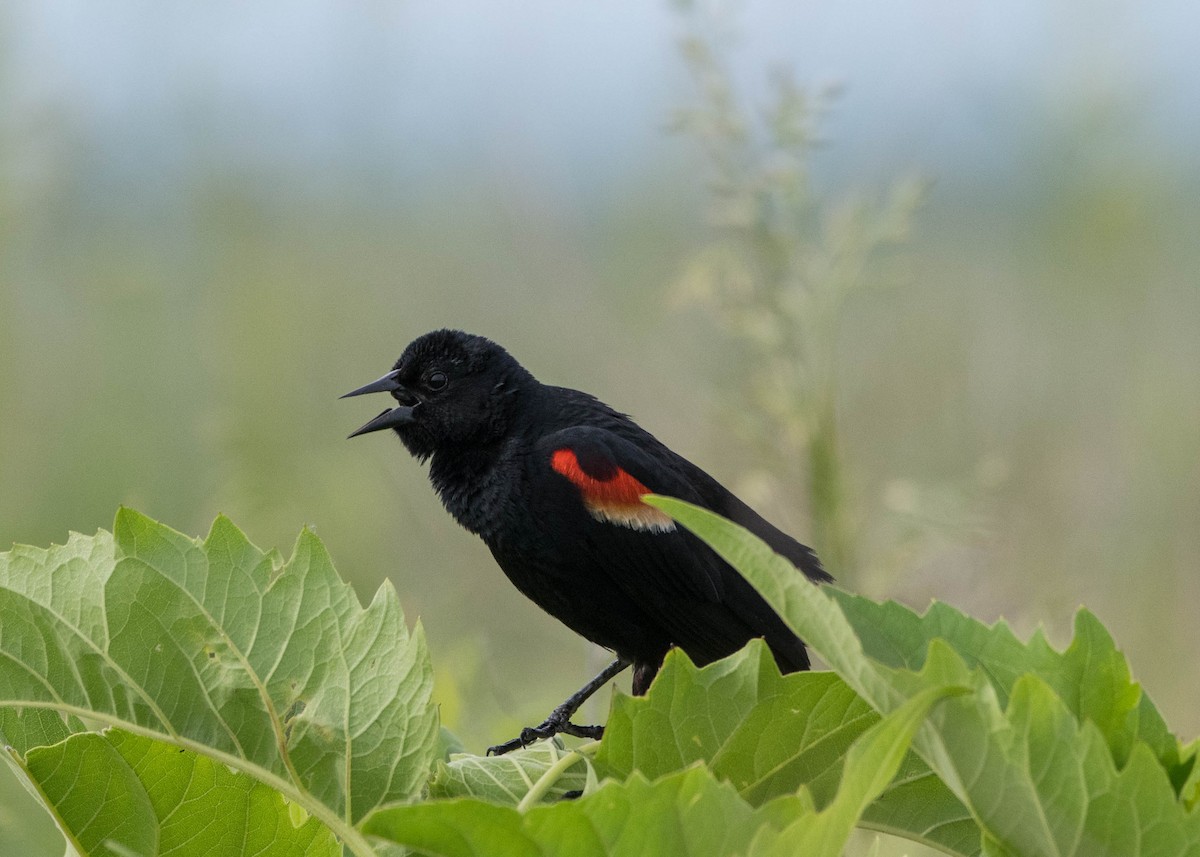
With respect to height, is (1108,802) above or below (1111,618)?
below

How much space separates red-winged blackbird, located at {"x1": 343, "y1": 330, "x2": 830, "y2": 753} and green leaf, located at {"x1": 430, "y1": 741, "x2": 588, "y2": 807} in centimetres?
108

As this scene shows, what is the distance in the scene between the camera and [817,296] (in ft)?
7.46

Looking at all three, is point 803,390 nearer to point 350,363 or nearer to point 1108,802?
point 1108,802

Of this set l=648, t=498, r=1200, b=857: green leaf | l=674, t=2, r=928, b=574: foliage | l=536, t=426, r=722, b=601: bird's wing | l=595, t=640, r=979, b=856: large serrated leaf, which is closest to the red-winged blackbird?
l=536, t=426, r=722, b=601: bird's wing

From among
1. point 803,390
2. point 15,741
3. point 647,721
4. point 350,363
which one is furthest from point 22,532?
point 647,721

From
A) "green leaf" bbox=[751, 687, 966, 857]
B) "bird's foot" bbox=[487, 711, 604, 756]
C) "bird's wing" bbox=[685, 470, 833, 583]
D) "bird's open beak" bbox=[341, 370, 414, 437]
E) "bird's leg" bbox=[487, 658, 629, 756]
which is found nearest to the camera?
"green leaf" bbox=[751, 687, 966, 857]

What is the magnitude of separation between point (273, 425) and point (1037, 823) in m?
3.43

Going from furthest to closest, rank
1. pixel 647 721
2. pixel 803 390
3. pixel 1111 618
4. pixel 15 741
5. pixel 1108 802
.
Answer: pixel 1111 618
pixel 803 390
pixel 15 741
pixel 647 721
pixel 1108 802

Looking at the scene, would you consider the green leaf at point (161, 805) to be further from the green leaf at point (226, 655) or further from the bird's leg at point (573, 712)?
the bird's leg at point (573, 712)

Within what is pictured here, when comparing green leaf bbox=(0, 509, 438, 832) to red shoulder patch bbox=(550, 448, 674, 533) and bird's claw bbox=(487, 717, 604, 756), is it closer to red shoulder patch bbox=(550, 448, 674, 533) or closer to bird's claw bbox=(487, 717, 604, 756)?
bird's claw bbox=(487, 717, 604, 756)

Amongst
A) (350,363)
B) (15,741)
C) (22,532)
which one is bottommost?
(15,741)

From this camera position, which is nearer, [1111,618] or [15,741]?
[15,741]

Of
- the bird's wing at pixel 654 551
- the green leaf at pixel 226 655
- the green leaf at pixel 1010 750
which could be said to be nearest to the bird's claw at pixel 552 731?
the bird's wing at pixel 654 551

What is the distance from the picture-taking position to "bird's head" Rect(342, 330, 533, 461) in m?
2.19
